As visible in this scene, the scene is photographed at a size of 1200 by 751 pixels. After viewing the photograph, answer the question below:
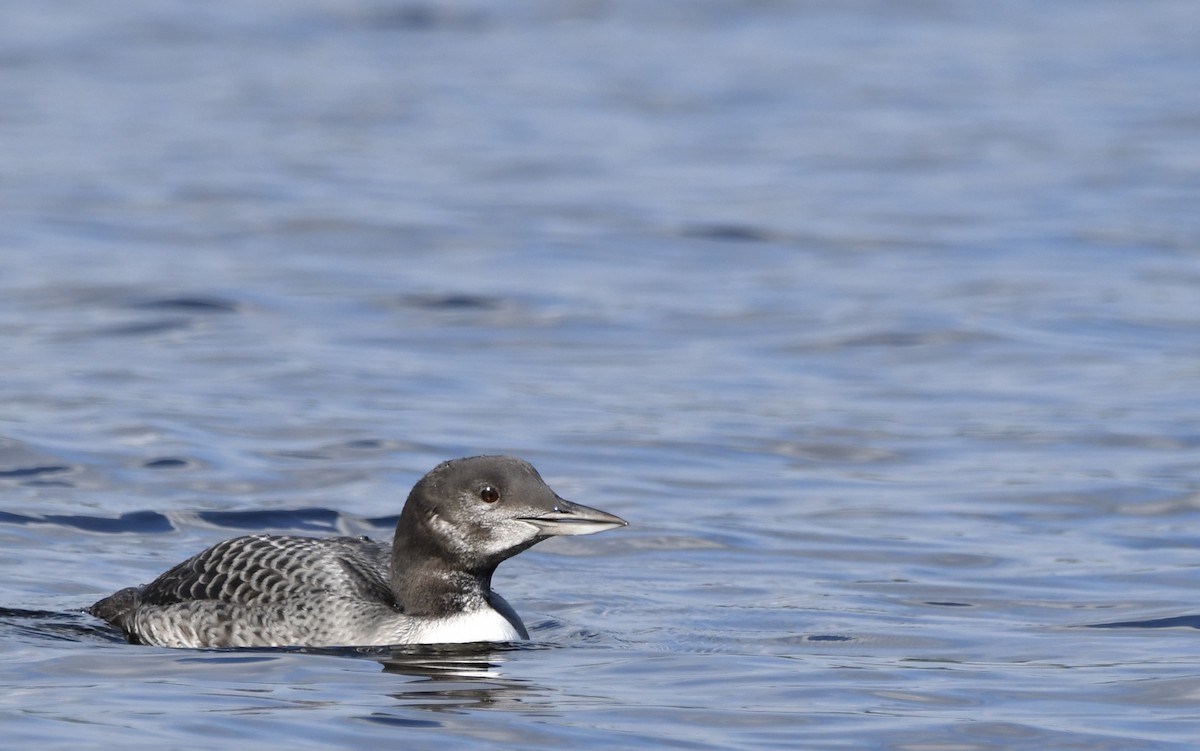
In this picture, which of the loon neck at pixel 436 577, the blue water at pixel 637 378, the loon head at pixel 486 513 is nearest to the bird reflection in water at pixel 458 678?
the blue water at pixel 637 378

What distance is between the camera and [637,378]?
44.4 ft

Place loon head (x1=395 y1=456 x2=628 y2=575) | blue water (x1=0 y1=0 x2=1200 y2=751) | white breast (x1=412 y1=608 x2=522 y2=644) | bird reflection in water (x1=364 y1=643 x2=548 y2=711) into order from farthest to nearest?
1. white breast (x1=412 y1=608 x2=522 y2=644)
2. loon head (x1=395 y1=456 x2=628 y2=575)
3. blue water (x1=0 y1=0 x2=1200 y2=751)
4. bird reflection in water (x1=364 y1=643 x2=548 y2=711)

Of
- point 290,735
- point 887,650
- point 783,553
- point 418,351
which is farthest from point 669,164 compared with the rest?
point 290,735

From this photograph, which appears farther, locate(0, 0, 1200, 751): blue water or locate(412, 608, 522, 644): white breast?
locate(412, 608, 522, 644): white breast

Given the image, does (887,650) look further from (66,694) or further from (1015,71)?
(1015,71)

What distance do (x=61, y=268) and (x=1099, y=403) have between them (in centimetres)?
793

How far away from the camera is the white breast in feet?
26.2

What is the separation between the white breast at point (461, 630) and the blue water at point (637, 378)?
107mm

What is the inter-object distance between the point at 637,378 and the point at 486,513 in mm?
5662

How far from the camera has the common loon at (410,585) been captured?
7914mm

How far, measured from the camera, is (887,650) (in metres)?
8.16

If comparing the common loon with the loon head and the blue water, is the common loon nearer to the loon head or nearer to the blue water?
the loon head

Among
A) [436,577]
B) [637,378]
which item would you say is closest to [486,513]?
[436,577]

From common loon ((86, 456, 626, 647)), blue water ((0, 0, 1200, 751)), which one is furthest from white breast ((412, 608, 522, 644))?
blue water ((0, 0, 1200, 751))
